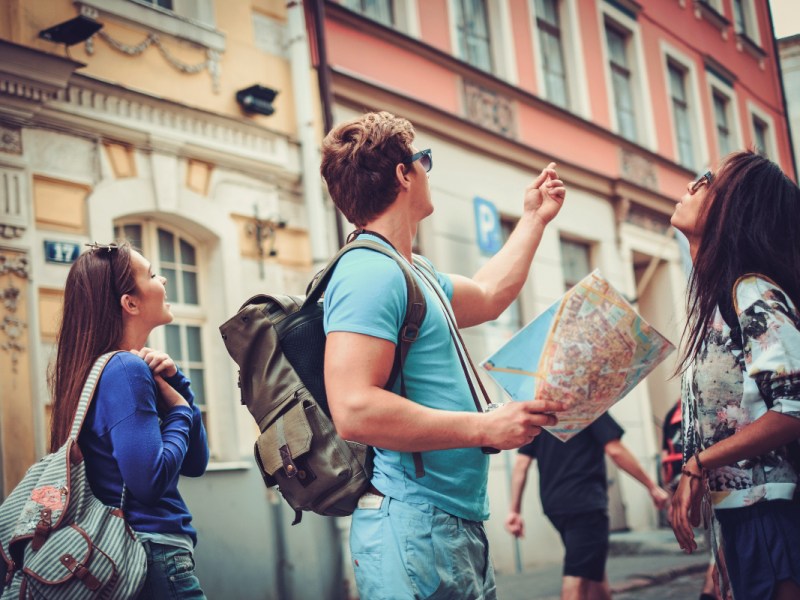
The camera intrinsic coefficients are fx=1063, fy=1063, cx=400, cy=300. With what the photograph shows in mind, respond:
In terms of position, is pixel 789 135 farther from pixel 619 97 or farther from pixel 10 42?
pixel 10 42

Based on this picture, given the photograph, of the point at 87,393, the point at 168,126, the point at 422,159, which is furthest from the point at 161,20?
the point at 422,159

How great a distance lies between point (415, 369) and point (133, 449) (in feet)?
2.81

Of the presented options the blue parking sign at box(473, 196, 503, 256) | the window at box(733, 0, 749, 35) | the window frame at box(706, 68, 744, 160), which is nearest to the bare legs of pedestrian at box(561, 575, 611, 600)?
the blue parking sign at box(473, 196, 503, 256)

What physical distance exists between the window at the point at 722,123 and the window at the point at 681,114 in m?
1.30

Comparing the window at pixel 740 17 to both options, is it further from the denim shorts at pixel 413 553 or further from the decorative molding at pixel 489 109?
the denim shorts at pixel 413 553

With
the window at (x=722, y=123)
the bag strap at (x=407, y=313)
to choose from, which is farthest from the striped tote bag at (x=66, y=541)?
the window at (x=722, y=123)

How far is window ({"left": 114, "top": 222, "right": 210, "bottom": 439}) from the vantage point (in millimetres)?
8344

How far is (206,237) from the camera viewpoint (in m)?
8.73

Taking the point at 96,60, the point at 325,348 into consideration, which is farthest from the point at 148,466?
the point at 96,60

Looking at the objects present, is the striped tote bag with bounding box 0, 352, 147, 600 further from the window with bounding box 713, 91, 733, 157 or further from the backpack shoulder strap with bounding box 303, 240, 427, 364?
the window with bounding box 713, 91, 733, 157

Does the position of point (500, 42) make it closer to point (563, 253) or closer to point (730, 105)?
point (563, 253)

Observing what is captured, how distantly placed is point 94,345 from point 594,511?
11.5 ft

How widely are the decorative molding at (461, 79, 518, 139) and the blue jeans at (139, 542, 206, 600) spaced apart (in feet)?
30.9

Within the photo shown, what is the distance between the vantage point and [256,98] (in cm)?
898
